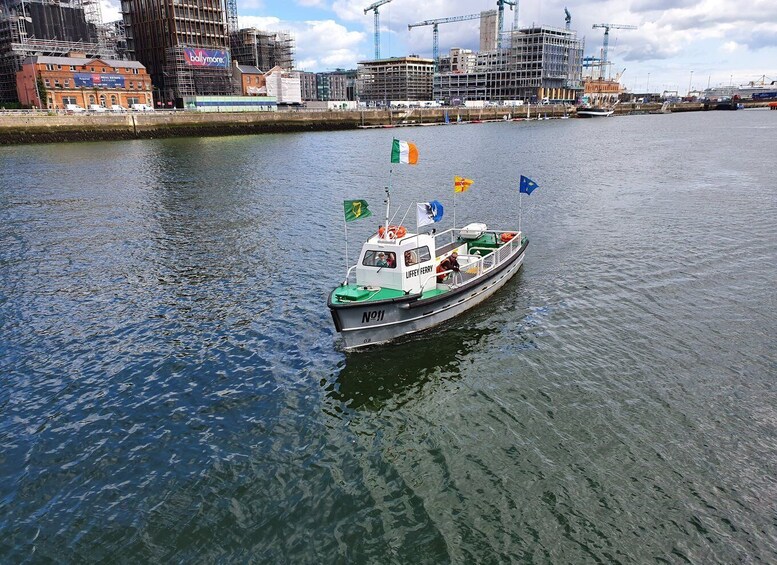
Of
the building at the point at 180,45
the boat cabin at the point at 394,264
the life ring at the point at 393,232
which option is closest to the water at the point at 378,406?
the boat cabin at the point at 394,264

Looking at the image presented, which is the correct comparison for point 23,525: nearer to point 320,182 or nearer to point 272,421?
point 272,421

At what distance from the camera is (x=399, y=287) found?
22531 millimetres

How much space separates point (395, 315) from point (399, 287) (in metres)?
1.26

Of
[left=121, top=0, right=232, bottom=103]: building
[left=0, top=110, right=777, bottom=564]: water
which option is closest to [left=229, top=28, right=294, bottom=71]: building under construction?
[left=121, top=0, right=232, bottom=103]: building

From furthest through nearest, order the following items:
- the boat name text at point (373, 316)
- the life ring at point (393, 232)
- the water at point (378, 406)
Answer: the life ring at point (393, 232)
the boat name text at point (373, 316)
the water at point (378, 406)

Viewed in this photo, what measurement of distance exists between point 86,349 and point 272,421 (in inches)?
397

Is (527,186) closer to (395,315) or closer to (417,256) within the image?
(417,256)

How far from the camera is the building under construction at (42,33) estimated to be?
12825 cm

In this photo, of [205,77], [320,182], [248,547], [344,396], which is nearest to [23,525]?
[248,547]

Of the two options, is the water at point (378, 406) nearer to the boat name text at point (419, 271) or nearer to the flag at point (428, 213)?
the boat name text at point (419, 271)

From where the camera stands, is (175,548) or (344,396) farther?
(344,396)

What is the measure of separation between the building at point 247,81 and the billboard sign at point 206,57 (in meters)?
10.2

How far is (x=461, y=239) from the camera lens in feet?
103

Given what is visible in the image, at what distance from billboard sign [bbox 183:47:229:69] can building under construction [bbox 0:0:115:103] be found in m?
23.0
